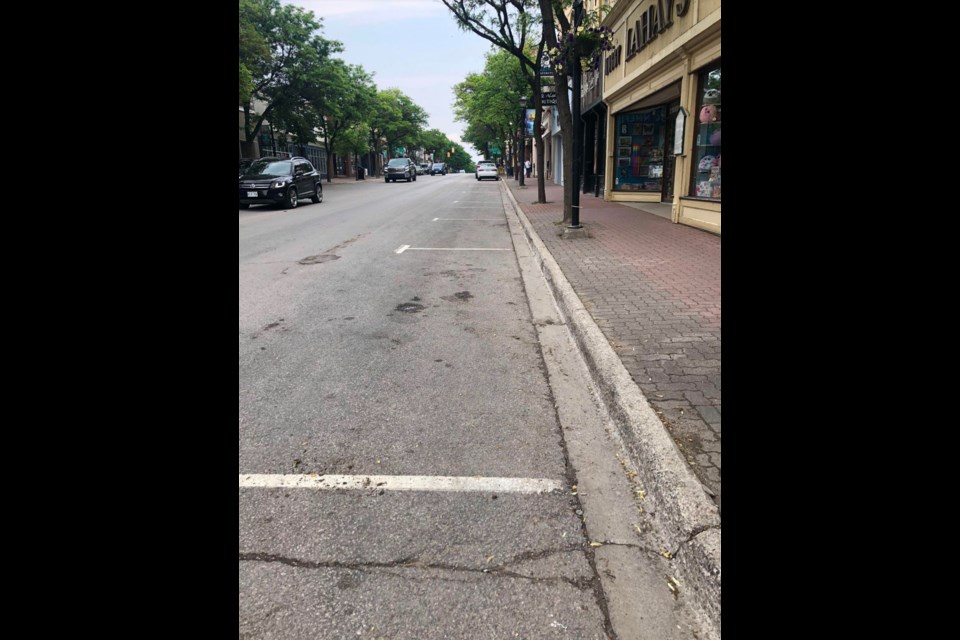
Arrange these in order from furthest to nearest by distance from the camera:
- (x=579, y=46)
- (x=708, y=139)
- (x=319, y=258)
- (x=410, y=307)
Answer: (x=708, y=139)
(x=579, y=46)
(x=319, y=258)
(x=410, y=307)

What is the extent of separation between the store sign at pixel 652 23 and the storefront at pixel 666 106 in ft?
0.07

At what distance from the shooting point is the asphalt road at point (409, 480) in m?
2.06

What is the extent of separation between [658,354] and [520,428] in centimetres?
141

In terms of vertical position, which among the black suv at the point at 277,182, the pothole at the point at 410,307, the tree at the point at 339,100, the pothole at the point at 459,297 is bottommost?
the pothole at the point at 410,307

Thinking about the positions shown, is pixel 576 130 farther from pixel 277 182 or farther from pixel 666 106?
pixel 277 182

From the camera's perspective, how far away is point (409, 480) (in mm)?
2887

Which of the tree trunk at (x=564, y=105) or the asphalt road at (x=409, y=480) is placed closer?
the asphalt road at (x=409, y=480)

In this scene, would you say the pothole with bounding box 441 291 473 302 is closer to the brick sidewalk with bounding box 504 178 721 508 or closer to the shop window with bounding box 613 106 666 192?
the brick sidewalk with bounding box 504 178 721 508

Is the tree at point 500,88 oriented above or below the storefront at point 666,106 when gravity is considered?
above

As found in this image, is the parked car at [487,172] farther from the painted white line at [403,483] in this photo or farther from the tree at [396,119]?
the painted white line at [403,483]

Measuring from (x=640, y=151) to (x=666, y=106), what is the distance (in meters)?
1.89

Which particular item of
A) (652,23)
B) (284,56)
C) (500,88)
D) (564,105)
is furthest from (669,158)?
(284,56)

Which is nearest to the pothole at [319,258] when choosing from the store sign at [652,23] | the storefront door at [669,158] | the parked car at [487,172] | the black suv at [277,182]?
the store sign at [652,23]
